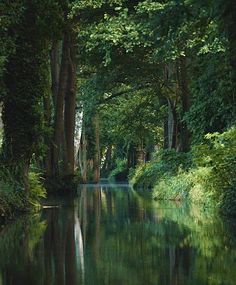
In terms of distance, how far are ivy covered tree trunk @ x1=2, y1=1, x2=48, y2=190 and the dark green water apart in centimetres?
256

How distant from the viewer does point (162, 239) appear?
9.74 metres

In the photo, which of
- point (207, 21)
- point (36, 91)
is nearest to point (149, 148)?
point (36, 91)

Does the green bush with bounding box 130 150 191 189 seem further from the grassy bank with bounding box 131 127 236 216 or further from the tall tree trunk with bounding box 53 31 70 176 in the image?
the tall tree trunk with bounding box 53 31 70 176

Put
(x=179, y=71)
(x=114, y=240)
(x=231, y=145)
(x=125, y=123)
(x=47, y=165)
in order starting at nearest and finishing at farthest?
(x=114, y=240) → (x=231, y=145) → (x=47, y=165) → (x=179, y=71) → (x=125, y=123)

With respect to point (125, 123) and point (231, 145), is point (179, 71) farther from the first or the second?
point (231, 145)

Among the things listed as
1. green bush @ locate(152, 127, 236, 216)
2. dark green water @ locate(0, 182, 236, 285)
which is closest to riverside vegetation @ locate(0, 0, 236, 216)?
green bush @ locate(152, 127, 236, 216)

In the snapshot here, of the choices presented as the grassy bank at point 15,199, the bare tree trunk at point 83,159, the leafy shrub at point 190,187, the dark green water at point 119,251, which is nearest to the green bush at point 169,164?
the leafy shrub at point 190,187

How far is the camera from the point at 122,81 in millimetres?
30703

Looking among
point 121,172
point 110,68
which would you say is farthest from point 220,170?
point 121,172

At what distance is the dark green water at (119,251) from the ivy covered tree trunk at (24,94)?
8.39 ft

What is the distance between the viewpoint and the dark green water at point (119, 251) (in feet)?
21.1

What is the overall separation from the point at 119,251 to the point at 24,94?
322 inches

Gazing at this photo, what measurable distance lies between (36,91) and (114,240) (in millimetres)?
7152

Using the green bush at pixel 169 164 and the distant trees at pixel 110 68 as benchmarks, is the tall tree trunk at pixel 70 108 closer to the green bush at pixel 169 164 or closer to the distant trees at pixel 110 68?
the distant trees at pixel 110 68
